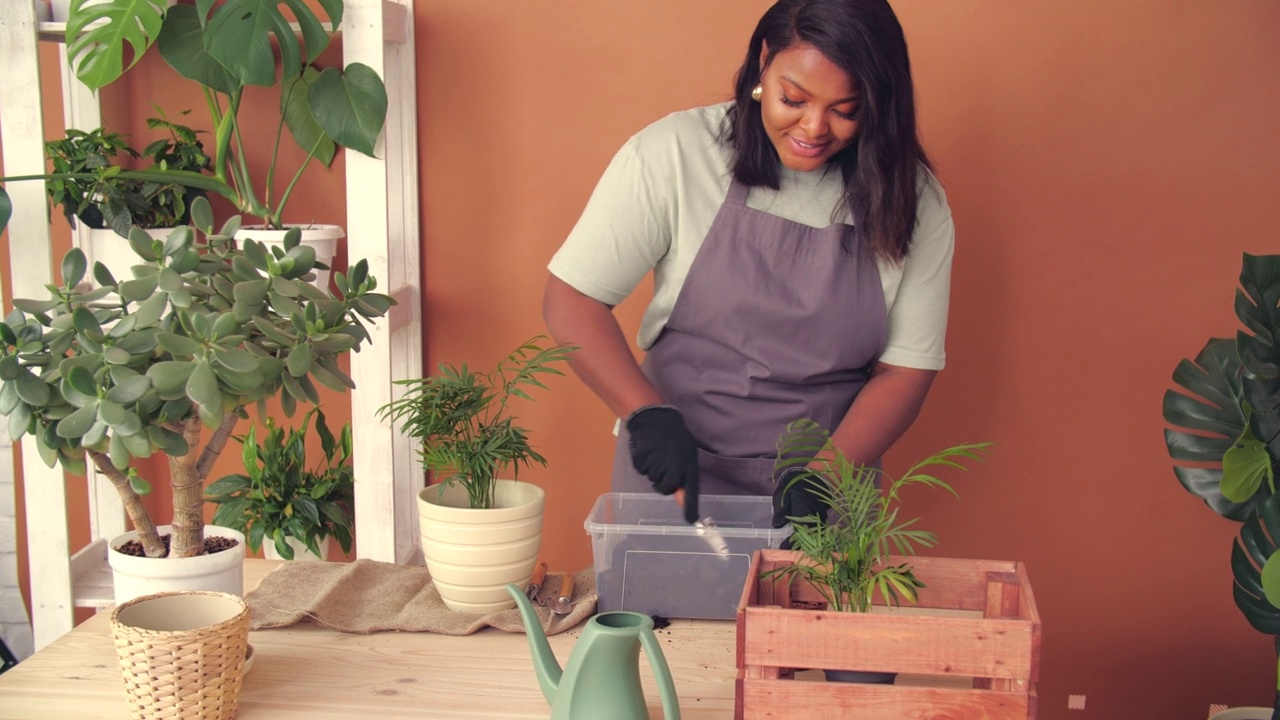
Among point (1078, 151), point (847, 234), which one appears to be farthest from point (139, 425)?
point (1078, 151)

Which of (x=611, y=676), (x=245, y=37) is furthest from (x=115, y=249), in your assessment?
(x=611, y=676)

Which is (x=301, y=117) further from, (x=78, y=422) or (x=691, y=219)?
(x=78, y=422)

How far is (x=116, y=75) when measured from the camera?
6.48ft

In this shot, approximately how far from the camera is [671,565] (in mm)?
1364

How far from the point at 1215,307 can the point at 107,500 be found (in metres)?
2.28

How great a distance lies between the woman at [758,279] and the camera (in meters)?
1.71

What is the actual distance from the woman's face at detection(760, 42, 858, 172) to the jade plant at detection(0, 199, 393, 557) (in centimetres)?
67

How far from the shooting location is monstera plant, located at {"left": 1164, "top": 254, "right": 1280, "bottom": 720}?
166cm

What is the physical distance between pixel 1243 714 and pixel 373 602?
1562mm

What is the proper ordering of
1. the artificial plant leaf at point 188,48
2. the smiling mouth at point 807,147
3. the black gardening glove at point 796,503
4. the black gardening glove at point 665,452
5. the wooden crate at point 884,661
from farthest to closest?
the artificial plant leaf at point 188,48, the smiling mouth at point 807,147, the black gardening glove at point 665,452, the black gardening glove at point 796,503, the wooden crate at point 884,661

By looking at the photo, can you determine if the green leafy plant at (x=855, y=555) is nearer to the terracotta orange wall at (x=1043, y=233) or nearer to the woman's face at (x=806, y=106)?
the woman's face at (x=806, y=106)

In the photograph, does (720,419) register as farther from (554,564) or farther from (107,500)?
(107,500)

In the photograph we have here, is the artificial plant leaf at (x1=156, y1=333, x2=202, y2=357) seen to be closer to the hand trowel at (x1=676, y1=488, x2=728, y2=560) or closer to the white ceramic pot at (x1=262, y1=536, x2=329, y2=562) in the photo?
the hand trowel at (x1=676, y1=488, x2=728, y2=560)

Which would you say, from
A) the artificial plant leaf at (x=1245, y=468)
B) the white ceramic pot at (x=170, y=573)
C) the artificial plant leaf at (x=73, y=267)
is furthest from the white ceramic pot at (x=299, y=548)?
the artificial plant leaf at (x=1245, y=468)
